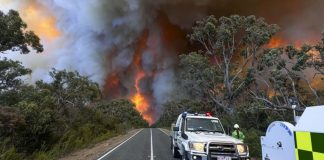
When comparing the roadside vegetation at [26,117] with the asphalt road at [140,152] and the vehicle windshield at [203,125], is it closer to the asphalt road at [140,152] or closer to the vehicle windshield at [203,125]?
the asphalt road at [140,152]

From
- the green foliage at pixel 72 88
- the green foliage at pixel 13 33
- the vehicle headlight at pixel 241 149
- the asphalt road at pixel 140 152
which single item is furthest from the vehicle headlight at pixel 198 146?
the green foliage at pixel 72 88

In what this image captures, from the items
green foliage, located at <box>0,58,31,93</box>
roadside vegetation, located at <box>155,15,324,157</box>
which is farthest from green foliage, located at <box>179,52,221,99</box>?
green foliage, located at <box>0,58,31,93</box>

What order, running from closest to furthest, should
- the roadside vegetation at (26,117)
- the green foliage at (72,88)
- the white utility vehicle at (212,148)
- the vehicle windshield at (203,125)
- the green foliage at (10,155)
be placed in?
the white utility vehicle at (212,148), the green foliage at (10,155), the vehicle windshield at (203,125), the roadside vegetation at (26,117), the green foliage at (72,88)

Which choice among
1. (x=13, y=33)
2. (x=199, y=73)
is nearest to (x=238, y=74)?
(x=199, y=73)

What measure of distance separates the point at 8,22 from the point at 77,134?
33.6ft

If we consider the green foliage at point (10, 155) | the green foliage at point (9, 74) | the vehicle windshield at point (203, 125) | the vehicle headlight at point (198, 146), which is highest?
the green foliage at point (9, 74)

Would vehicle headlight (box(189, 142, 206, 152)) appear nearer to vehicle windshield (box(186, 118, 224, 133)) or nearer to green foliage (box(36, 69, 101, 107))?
vehicle windshield (box(186, 118, 224, 133))

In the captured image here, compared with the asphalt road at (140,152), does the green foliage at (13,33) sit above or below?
above

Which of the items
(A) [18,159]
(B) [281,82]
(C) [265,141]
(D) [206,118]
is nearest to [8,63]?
(A) [18,159]

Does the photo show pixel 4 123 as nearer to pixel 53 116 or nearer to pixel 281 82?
pixel 53 116

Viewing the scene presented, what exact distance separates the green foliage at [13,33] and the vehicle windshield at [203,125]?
13184 mm

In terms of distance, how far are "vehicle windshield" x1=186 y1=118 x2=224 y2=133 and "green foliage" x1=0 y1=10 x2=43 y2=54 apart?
1318 cm

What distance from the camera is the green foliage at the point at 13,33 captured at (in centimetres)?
2119

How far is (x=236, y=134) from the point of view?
1505cm
